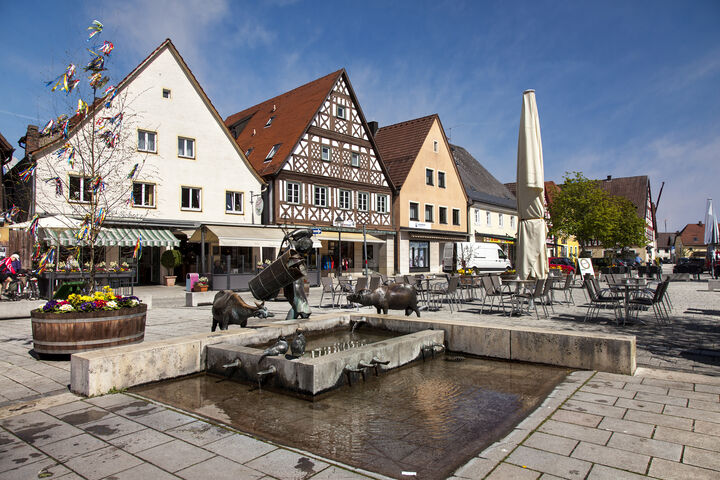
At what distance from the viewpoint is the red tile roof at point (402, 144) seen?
3256 centimetres

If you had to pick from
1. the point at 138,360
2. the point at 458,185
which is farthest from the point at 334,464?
the point at 458,185

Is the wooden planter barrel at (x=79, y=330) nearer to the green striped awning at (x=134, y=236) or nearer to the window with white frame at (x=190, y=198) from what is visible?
the green striped awning at (x=134, y=236)

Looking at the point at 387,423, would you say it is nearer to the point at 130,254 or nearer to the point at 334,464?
the point at 334,464

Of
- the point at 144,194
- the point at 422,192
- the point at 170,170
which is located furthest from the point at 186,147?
the point at 422,192

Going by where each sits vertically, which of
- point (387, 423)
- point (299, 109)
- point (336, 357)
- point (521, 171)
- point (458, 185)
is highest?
point (299, 109)

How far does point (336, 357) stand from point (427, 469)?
6.32 feet

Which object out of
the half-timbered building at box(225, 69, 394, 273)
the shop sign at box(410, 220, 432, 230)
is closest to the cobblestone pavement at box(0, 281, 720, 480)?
the half-timbered building at box(225, 69, 394, 273)

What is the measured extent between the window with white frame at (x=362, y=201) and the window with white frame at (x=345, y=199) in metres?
0.80

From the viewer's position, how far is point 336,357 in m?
4.88

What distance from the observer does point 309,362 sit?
4.70 m

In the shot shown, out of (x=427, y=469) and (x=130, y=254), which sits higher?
(x=130, y=254)

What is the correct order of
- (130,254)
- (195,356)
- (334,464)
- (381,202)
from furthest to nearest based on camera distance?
1. (381,202)
2. (130,254)
3. (195,356)
4. (334,464)

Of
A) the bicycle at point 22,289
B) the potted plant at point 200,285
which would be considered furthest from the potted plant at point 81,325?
the potted plant at point 200,285

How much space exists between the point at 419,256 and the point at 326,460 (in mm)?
30601
